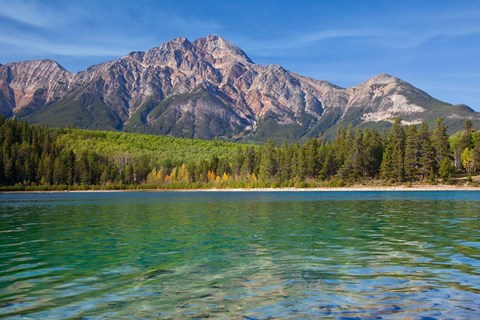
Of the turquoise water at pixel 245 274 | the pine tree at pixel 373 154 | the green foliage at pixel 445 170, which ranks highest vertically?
the pine tree at pixel 373 154

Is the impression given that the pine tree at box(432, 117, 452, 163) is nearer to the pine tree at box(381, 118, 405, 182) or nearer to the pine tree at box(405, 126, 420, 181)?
the pine tree at box(405, 126, 420, 181)

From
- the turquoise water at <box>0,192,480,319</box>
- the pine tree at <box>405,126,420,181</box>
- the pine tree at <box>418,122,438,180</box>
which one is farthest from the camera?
the pine tree at <box>405,126,420,181</box>

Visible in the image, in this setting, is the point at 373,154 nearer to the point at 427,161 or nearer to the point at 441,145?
the point at 427,161

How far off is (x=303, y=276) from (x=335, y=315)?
5.83 metres

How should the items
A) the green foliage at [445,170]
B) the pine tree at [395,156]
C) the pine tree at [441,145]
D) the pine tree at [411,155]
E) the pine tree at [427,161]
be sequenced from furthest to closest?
the pine tree at [441,145], the pine tree at [395,156], the pine tree at [411,155], the pine tree at [427,161], the green foliage at [445,170]

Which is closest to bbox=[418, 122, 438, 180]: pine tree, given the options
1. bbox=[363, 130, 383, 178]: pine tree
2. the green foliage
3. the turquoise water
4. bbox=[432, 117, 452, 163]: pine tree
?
bbox=[432, 117, 452, 163]: pine tree

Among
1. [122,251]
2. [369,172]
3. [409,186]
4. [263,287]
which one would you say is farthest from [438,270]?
→ [369,172]

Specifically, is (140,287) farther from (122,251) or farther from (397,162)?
(397,162)

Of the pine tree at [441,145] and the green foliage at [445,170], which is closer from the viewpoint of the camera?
the green foliage at [445,170]

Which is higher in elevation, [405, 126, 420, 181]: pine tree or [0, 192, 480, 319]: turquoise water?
[405, 126, 420, 181]: pine tree

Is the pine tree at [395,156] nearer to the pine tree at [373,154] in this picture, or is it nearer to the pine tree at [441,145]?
the pine tree at [373,154]

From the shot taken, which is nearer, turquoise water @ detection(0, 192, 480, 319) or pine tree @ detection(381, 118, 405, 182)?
turquoise water @ detection(0, 192, 480, 319)

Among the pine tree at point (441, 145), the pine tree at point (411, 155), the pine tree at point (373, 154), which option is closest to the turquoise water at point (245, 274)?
the pine tree at point (411, 155)

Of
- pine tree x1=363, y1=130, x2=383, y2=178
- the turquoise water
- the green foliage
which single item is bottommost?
the turquoise water
